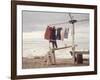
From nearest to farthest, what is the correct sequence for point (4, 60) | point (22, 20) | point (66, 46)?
point (4, 60) < point (22, 20) < point (66, 46)

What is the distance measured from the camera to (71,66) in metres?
1.93

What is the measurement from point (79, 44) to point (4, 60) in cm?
81

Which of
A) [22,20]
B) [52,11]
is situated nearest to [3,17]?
[22,20]

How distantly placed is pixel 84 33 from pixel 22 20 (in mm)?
641

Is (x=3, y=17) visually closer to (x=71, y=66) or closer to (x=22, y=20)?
(x=22, y=20)

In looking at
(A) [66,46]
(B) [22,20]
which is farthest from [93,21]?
(B) [22,20]

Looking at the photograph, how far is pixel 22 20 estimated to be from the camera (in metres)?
1.78

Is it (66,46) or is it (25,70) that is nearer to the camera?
(25,70)

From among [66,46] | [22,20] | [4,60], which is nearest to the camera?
[4,60]

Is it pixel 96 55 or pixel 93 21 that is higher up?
pixel 93 21

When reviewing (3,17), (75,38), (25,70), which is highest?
(3,17)

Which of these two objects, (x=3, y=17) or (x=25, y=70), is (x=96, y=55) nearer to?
(x=25, y=70)

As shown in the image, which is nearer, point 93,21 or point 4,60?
point 4,60

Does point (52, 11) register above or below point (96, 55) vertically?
above
